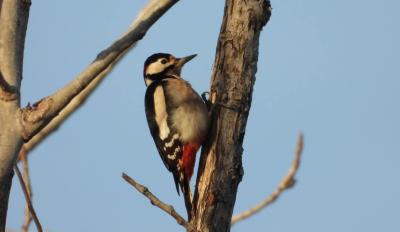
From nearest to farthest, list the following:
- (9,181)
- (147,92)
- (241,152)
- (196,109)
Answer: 1. (9,181)
2. (241,152)
3. (196,109)
4. (147,92)

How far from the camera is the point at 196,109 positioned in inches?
163

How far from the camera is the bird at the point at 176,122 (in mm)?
4008

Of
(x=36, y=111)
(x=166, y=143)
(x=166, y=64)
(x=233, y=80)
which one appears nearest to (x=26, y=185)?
(x=36, y=111)

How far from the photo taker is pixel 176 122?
4336mm

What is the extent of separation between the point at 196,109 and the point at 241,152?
3.06ft

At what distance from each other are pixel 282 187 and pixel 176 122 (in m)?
2.05

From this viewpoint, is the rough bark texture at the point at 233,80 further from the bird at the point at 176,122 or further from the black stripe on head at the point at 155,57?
the black stripe on head at the point at 155,57

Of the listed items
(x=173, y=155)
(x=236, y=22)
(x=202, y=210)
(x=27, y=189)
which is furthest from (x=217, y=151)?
(x=27, y=189)

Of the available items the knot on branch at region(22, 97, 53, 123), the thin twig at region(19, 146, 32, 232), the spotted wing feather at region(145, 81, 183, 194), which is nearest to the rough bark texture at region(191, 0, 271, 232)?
the spotted wing feather at region(145, 81, 183, 194)

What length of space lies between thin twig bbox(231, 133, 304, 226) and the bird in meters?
1.35

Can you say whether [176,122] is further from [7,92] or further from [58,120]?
[7,92]

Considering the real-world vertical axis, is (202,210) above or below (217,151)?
below

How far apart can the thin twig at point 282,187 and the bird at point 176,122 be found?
1.35 metres

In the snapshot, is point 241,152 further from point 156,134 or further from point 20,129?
point 20,129
